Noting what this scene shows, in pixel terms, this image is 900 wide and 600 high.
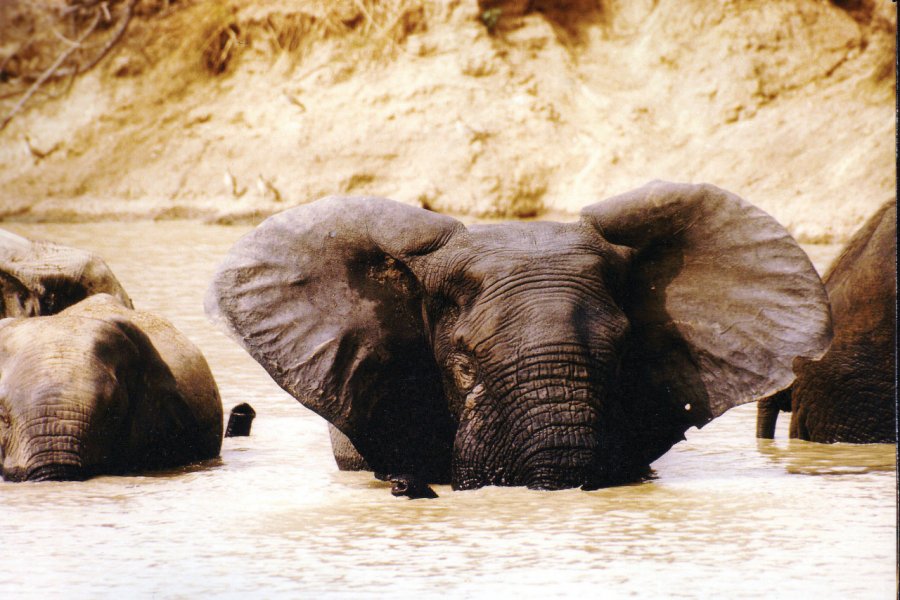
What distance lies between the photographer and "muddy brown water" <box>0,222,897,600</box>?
439 centimetres

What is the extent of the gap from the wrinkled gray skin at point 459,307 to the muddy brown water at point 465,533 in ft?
0.90

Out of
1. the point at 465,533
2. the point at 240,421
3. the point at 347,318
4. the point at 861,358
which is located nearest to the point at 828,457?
the point at 861,358

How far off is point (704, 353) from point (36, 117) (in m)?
19.4

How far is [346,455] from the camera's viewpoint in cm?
675

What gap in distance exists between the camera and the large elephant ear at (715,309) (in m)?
6.11

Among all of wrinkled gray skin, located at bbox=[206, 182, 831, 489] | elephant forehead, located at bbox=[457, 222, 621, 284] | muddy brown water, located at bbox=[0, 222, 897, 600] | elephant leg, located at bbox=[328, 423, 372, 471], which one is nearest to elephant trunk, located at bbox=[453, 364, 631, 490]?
muddy brown water, located at bbox=[0, 222, 897, 600]

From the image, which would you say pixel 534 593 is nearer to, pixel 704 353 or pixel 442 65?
pixel 704 353

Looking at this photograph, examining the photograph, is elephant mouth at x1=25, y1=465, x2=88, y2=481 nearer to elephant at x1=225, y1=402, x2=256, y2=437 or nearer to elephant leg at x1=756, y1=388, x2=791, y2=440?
elephant at x1=225, y1=402, x2=256, y2=437

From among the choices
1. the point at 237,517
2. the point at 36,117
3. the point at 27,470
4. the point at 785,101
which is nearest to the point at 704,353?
the point at 237,517

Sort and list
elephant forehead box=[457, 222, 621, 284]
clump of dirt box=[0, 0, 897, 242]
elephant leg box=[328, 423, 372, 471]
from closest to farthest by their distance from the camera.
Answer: elephant forehead box=[457, 222, 621, 284], elephant leg box=[328, 423, 372, 471], clump of dirt box=[0, 0, 897, 242]

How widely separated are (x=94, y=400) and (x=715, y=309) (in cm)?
242

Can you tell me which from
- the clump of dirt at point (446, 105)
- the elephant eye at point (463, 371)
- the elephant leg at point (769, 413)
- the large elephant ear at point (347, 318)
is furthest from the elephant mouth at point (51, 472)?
the clump of dirt at point (446, 105)

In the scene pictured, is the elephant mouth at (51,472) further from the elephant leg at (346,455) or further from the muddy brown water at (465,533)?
the elephant leg at (346,455)

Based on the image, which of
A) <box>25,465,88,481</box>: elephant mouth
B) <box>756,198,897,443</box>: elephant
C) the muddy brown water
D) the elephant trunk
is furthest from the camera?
<box>756,198,897,443</box>: elephant
